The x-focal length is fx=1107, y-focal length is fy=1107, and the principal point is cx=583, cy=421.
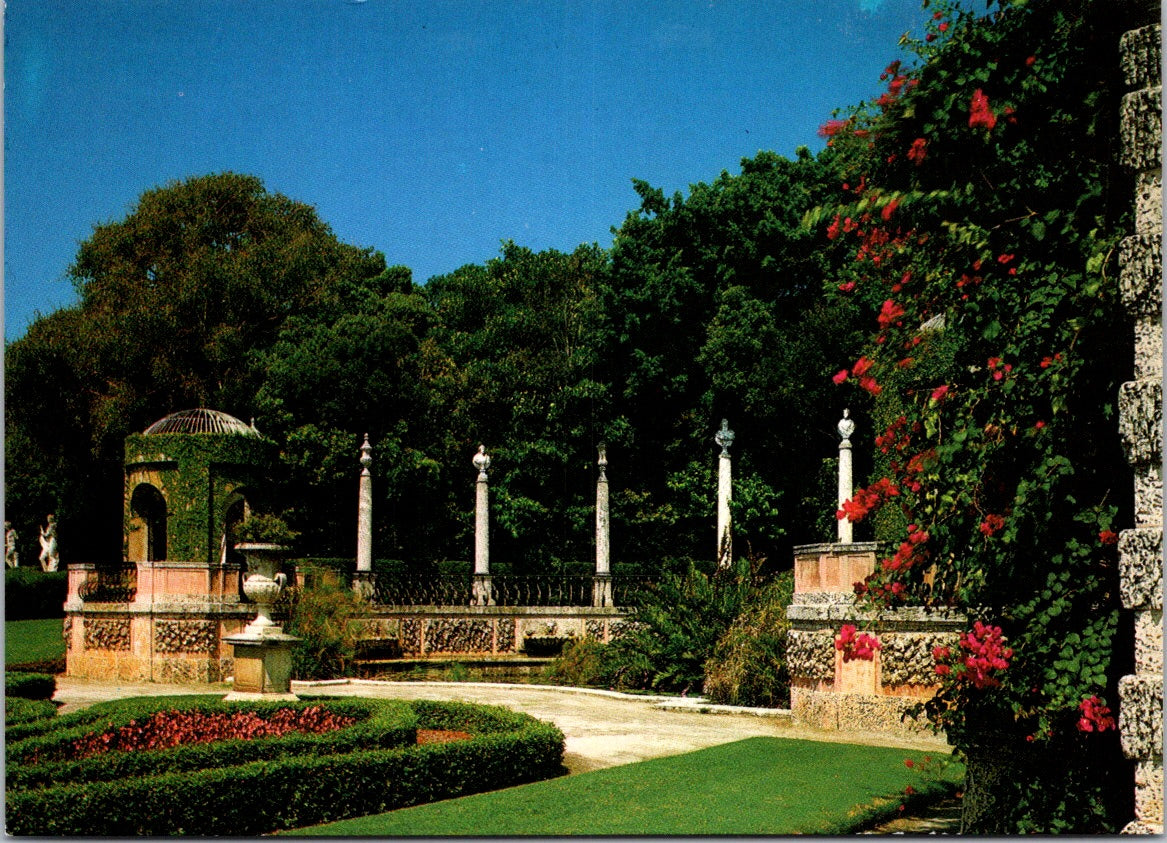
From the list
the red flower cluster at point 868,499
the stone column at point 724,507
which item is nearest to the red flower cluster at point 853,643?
the red flower cluster at point 868,499

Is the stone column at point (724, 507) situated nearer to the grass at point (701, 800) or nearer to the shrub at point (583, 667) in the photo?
the shrub at point (583, 667)

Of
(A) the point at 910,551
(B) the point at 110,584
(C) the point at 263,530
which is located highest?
(A) the point at 910,551

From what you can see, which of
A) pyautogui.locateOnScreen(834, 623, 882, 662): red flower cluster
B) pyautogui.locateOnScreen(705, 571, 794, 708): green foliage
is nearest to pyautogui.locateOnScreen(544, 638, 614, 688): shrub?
pyautogui.locateOnScreen(705, 571, 794, 708): green foliage

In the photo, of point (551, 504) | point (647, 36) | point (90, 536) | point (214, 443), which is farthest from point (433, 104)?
point (551, 504)

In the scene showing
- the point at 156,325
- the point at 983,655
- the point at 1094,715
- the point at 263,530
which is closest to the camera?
the point at 1094,715

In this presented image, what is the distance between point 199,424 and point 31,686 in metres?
9.94

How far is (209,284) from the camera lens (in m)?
24.1

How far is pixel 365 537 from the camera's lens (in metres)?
21.8

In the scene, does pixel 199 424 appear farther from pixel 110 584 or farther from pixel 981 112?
pixel 981 112

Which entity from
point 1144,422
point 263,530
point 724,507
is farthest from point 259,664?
point 263,530

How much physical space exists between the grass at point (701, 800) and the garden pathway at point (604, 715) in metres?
0.93

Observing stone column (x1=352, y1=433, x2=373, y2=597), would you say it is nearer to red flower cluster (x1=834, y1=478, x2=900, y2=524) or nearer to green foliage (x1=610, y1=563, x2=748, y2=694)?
green foliage (x1=610, y1=563, x2=748, y2=694)

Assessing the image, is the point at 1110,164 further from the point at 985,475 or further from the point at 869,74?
the point at 869,74

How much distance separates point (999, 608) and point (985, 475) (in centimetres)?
65
